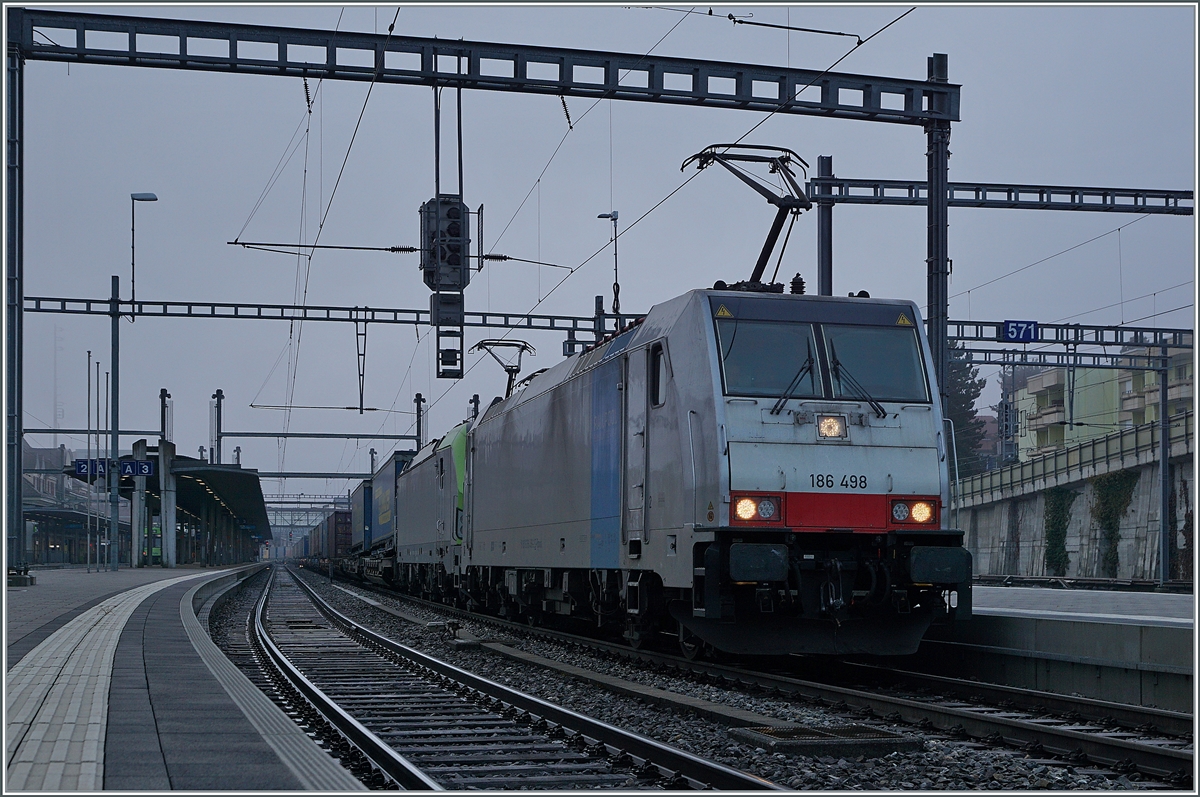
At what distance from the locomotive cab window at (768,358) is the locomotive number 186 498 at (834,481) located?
0.83m

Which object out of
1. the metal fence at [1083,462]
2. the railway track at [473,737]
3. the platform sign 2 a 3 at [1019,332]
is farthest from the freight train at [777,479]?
the metal fence at [1083,462]

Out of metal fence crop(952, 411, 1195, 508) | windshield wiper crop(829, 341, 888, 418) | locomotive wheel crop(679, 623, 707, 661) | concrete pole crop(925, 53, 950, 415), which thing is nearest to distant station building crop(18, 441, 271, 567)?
locomotive wheel crop(679, 623, 707, 661)

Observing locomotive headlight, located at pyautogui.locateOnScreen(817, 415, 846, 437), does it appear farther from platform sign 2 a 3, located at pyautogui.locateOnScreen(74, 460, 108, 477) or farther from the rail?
platform sign 2 a 3, located at pyautogui.locateOnScreen(74, 460, 108, 477)

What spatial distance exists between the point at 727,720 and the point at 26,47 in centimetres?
1427

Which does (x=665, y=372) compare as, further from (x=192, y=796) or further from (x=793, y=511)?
(x=192, y=796)

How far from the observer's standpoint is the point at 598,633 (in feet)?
58.4

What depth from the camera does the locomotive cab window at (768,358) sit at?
38.6 feet

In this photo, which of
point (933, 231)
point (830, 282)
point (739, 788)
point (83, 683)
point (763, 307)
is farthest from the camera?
point (830, 282)

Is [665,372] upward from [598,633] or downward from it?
upward

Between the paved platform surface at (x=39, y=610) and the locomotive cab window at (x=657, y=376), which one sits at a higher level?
the locomotive cab window at (x=657, y=376)

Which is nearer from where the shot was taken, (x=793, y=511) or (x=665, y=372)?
(x=793, y=511)

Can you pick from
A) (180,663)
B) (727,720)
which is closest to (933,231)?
(727,720)

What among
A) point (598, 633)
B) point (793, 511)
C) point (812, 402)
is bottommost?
point (598, 633)

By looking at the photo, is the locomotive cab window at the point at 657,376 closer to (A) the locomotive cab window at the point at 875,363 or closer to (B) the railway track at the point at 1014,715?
(A) the locomotive cab window at the point at 875,363
